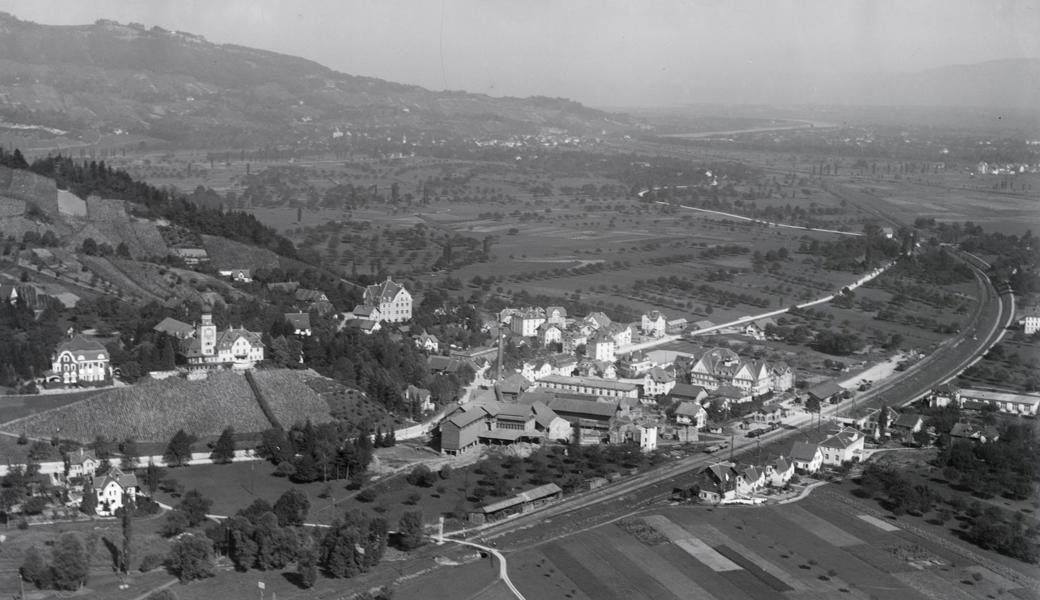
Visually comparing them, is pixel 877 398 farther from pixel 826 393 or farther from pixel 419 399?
pixel 419 399

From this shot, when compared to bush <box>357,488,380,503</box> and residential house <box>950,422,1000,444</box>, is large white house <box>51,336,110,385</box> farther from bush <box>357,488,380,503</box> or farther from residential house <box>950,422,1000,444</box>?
residential house <box>950,422,1000,444</box>

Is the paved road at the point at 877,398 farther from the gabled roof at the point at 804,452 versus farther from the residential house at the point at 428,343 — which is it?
the residential house at the point at 428,343

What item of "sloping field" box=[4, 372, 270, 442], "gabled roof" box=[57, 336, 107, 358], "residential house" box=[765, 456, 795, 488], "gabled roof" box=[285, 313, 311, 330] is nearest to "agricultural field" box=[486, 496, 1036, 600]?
"residential house" box=[765, 456, 795, 488]

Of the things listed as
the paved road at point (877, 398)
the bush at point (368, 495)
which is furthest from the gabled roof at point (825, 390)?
the bush at point (368, 495)

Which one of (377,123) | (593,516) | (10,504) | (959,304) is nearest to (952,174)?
(959,304)

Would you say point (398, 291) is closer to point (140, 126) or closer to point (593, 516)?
point (593, 516)
